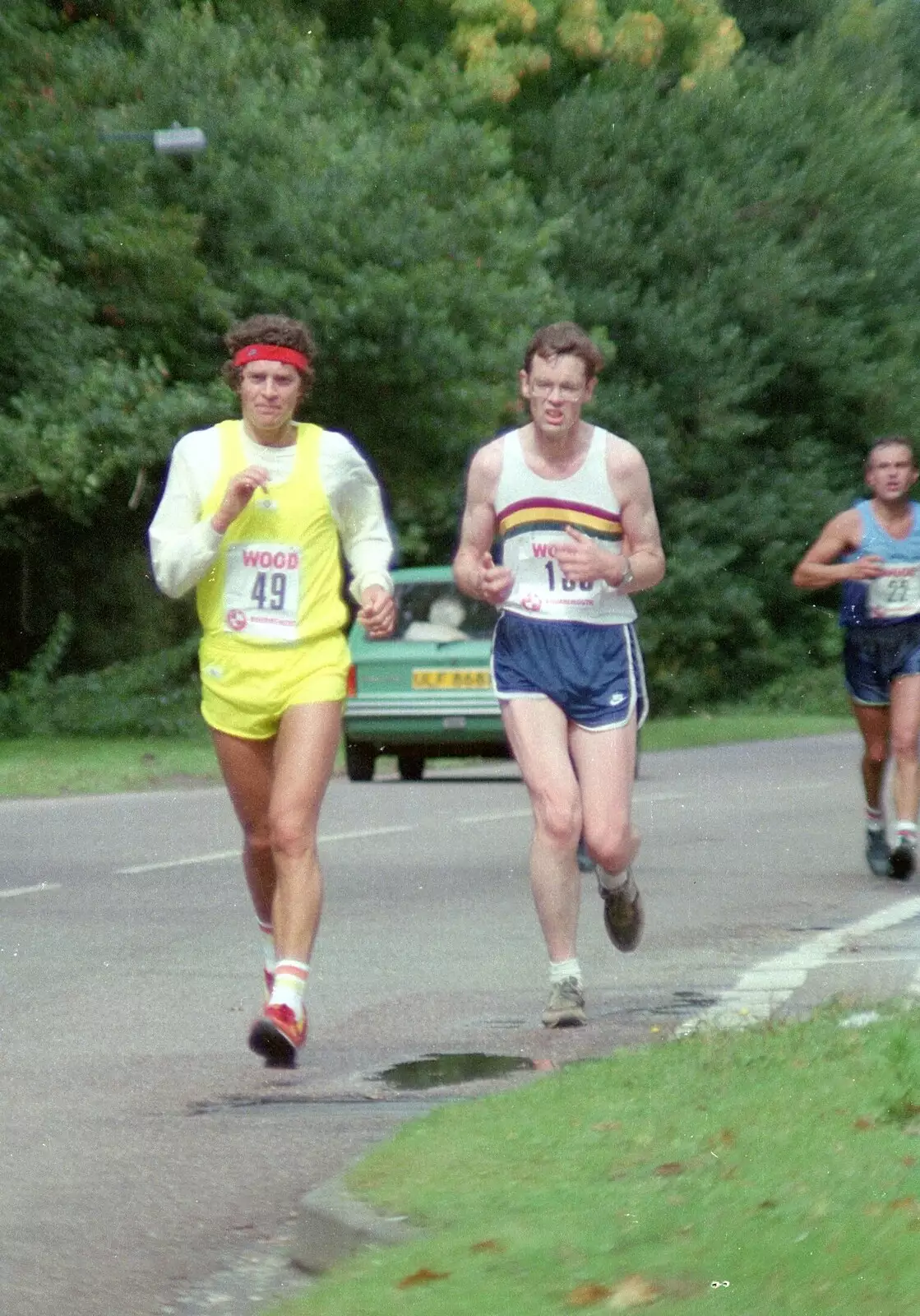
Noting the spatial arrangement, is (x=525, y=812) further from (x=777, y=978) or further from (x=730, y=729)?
(x=730, y=729)

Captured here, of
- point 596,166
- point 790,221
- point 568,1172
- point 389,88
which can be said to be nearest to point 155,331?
point 389,88

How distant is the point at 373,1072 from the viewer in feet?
24.7

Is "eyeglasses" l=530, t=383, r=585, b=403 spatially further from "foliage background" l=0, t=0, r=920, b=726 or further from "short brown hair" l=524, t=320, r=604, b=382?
"foliage background" l=0, t=0, r=920, b=726

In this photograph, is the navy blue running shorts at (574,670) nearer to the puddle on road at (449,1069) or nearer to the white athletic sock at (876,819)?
the puddle on road at (449,1069)

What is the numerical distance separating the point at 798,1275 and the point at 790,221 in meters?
43.8

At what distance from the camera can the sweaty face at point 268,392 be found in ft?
25.7

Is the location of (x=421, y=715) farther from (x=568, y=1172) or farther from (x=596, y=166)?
(x=596, y=166)

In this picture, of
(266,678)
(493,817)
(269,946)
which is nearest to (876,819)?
(493,817)

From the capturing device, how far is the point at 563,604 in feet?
27.5

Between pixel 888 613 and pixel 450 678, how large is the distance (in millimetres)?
10608

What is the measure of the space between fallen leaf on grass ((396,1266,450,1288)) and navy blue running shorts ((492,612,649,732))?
12.7 ft

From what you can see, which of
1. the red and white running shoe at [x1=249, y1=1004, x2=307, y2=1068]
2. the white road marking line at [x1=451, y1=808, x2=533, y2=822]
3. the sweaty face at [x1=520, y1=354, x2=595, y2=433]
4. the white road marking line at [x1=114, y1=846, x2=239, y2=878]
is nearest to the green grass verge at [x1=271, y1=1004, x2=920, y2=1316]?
the red and white running shoe at [x1=249, y1=1004, x2=307, y2=1068]

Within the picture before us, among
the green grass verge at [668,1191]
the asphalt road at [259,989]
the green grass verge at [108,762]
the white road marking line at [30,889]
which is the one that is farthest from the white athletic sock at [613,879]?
the green grass verge at [108,762]

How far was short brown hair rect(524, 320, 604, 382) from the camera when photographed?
8.31m
